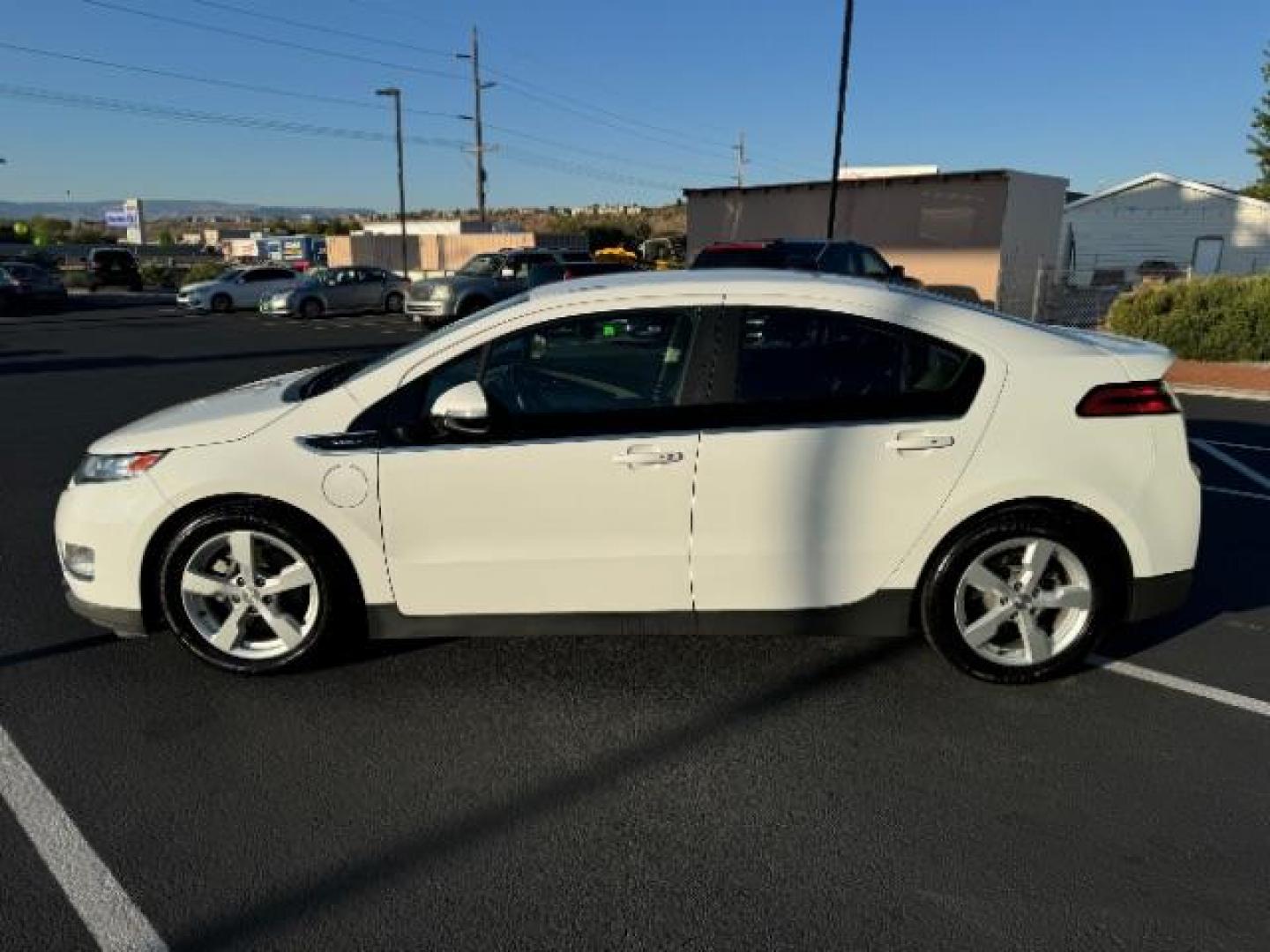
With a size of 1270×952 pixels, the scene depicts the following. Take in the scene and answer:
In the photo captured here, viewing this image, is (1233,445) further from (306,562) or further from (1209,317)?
(306,562)

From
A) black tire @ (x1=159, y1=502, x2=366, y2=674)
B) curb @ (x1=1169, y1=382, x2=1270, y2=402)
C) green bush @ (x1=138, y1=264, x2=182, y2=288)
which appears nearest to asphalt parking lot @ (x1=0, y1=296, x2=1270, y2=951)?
black tire @ (x1=159, y1=502, x2=366, y2=674)

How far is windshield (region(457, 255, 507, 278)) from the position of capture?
2166 centimetres

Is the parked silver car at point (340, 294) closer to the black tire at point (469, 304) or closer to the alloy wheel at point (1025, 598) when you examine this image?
the black tire at point (469, 304)

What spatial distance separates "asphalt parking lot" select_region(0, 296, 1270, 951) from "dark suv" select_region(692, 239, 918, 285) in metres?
9.05

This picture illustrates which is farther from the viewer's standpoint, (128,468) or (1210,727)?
(128,468)

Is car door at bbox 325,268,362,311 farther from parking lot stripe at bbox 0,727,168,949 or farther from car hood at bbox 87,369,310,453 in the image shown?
parking lot stripe at bbox 0,727,168,949

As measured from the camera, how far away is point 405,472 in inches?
130

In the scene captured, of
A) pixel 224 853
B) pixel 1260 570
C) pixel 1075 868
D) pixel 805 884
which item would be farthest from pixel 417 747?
pixel 1260 570

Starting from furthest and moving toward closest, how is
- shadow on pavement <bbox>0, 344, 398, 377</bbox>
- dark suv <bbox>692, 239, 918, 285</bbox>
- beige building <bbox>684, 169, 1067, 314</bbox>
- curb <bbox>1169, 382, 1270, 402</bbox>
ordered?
beige building <bbox>684, 169, 1067, 314</bbox> → shadow on pavement <bbox>0, 344, 398, 377</bbox> → dark suv <bbox>692, 239, 918, 285</bbox> → curb <bbox>1169, 382, 1270, 402</bbox>

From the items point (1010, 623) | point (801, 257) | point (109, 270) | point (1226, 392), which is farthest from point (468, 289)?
point (109, 270)

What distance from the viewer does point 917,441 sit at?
3285 millimetres

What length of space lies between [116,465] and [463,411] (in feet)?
4.65

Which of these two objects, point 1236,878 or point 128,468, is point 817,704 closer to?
point 1236,878

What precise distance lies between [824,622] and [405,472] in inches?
64.6
